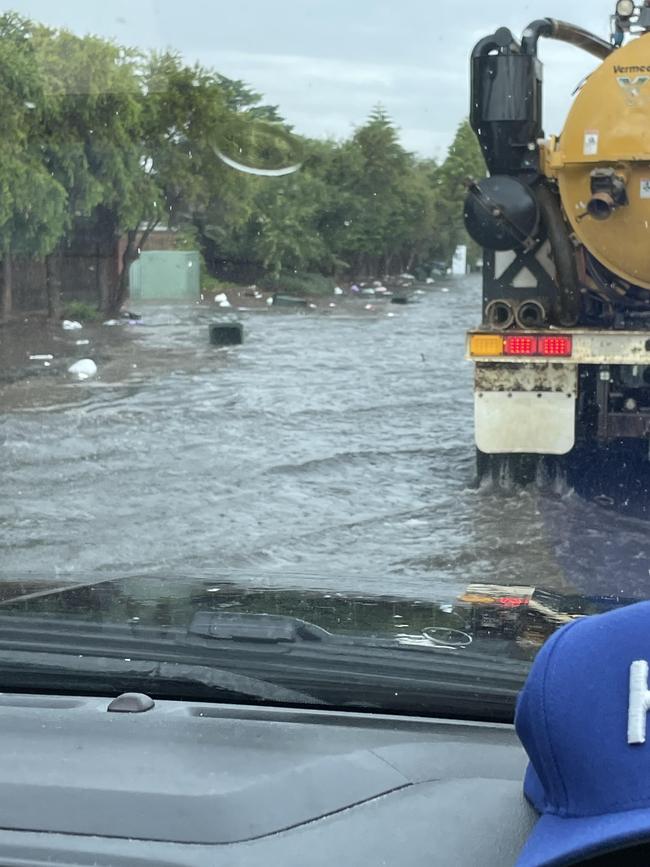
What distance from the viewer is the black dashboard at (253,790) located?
1496mm

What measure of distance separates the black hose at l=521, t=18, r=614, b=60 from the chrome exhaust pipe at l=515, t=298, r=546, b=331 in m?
1.46

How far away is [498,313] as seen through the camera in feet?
25.2

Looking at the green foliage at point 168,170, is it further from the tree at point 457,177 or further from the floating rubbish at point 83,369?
the floating rubbish at point 83,369

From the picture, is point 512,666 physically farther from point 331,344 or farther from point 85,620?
point 331,344

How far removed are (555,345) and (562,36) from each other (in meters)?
1.92

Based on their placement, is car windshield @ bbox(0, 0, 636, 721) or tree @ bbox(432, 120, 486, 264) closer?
car windshield @ bbox(0, 0, 636, 721)

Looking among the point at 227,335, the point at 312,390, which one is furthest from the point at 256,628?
the point at 227,335

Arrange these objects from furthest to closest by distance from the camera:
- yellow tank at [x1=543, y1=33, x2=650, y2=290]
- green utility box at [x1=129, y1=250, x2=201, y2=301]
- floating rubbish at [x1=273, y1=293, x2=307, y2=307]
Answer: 1. floating rubbish at [x1=273, y1=293, x2=307, y2=307]
2. green utility box at [x1=129, y1=250, x2=201, y2=301]
3. yellow tank at [x1=543, y1=33, x2=650, y2=290]

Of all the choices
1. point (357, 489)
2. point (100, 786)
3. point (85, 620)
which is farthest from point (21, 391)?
point (100, 786)

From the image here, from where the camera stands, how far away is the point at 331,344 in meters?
19.9

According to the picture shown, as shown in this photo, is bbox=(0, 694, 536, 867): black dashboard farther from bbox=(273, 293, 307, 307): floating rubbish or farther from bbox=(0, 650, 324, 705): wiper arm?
bbox=(273, 293, 307, 307): floating rubbish

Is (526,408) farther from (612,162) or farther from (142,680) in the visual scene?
(142,680)

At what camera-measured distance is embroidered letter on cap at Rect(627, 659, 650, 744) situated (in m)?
1.30

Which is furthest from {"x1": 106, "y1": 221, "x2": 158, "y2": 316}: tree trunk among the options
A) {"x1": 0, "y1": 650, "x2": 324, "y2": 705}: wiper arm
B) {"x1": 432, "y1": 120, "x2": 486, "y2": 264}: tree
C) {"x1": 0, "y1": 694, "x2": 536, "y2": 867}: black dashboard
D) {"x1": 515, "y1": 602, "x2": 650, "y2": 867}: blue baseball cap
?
{"x1": 515, "y1": 602, "x2": 650, "y2": 867}: blue baseball cap
